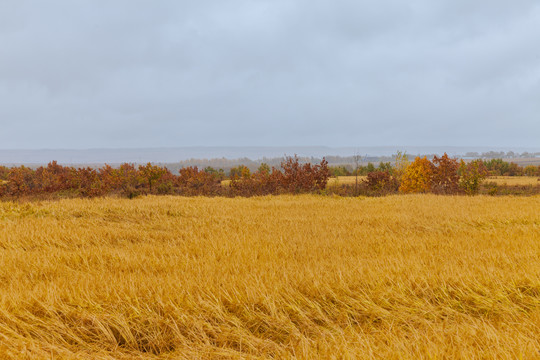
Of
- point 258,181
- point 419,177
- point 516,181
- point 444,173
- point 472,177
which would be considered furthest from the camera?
point 516,181

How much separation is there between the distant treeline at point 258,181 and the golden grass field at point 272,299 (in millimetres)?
15601

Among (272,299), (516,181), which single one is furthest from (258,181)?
(516,181)

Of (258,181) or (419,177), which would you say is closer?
(419,177)

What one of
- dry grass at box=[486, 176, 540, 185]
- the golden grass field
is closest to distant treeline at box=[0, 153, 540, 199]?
dry grass at box=[486, 176, 540, 185]

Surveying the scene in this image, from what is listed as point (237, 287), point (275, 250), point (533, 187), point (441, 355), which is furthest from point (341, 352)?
point (533, 187)

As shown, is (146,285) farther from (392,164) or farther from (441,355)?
(392,164)

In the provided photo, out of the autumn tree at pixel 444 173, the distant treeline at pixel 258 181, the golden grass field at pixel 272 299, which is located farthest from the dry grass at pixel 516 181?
the golden grass field at pixel 272 299

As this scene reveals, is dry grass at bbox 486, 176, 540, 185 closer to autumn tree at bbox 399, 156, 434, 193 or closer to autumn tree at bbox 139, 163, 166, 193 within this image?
autumn tree at bbox 399, 156, 434, 193

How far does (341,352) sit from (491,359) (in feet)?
3.50

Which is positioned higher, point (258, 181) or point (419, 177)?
point (419, 177)

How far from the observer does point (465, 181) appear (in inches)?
1067

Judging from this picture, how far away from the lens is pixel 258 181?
37.3 meters

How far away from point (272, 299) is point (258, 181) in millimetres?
33775

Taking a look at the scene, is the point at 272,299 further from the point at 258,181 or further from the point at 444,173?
the point at 444,173
